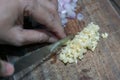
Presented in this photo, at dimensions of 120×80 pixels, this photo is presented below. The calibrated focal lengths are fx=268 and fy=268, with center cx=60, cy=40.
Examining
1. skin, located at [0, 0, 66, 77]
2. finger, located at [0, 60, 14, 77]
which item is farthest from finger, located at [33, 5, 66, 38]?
finger, located at [0, 60, 14, 77]

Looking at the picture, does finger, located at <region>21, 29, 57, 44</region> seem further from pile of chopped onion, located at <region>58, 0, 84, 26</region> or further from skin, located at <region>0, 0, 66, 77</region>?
pile of chopped onion, located at <region>58, 0, 84, 26</region>

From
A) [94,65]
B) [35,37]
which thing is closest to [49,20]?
[35,37]

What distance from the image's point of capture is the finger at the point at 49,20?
3.22ft

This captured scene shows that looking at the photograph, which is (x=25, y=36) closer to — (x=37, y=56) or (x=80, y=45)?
(x=37, y=56)

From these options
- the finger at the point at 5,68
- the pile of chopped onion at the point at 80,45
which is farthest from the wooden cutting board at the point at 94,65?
the finger at the point at 5,68

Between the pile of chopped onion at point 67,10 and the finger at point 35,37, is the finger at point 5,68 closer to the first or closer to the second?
the finger at point 35,37

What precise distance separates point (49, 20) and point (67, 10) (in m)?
0.18

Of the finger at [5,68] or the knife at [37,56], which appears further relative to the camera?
the knife at [37,56]

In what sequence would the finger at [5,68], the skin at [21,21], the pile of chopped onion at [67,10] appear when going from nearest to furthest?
the finger at [5,68] → the skin at [21,21] → the pile of chopped onion at [67,10]

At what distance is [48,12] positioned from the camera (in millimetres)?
1015

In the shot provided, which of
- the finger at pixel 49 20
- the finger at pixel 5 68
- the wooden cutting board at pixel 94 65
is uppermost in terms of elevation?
the finger at pixel 49 20

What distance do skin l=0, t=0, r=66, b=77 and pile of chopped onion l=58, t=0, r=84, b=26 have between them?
3.9 inches

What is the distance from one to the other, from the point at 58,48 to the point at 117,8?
328 millimetres

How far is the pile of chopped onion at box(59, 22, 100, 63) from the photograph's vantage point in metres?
1.03
